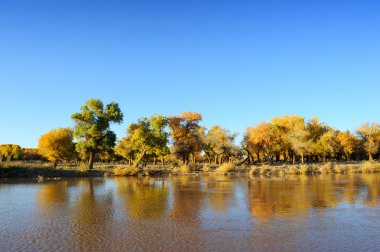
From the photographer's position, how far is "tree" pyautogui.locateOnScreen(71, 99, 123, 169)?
46550 mm

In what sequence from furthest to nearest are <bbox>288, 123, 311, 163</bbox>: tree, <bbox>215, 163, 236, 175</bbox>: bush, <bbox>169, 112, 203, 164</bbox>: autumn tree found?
<bbox>288, 123, 311, 163</bbox>: tree < <bbox>169, 112, 203, 164</bbox>: autumn tree < <bbox>215, 163, 236, 175</bbox>: bush

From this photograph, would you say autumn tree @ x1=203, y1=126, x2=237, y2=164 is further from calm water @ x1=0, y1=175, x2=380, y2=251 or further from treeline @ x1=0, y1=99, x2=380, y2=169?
calm water @ x1=0, y1=175, x2=380, y2=251

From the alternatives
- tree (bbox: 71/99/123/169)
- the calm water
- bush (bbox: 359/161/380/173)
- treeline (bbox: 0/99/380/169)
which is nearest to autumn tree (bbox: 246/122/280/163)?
treeline (bbox: 0/99/380/169)

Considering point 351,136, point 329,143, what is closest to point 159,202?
point 329,143

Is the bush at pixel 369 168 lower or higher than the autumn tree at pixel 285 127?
lower

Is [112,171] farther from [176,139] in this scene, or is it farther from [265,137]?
[265,137]

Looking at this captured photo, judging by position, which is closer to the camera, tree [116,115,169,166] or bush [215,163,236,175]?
bush [215,163,236,175]

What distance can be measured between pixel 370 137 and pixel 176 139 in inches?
2008

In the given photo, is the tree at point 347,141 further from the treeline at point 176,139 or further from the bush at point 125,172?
the bush at point 125,172

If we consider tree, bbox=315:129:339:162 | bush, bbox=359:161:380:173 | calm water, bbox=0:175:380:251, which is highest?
tree, bbox=315:129:339:162

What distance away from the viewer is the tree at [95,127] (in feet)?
153

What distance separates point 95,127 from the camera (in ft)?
152

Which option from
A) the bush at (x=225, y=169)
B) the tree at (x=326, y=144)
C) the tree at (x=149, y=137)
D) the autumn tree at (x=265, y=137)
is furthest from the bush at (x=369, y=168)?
the tree at (x=149, y=137)

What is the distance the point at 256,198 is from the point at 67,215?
9.54 metres
